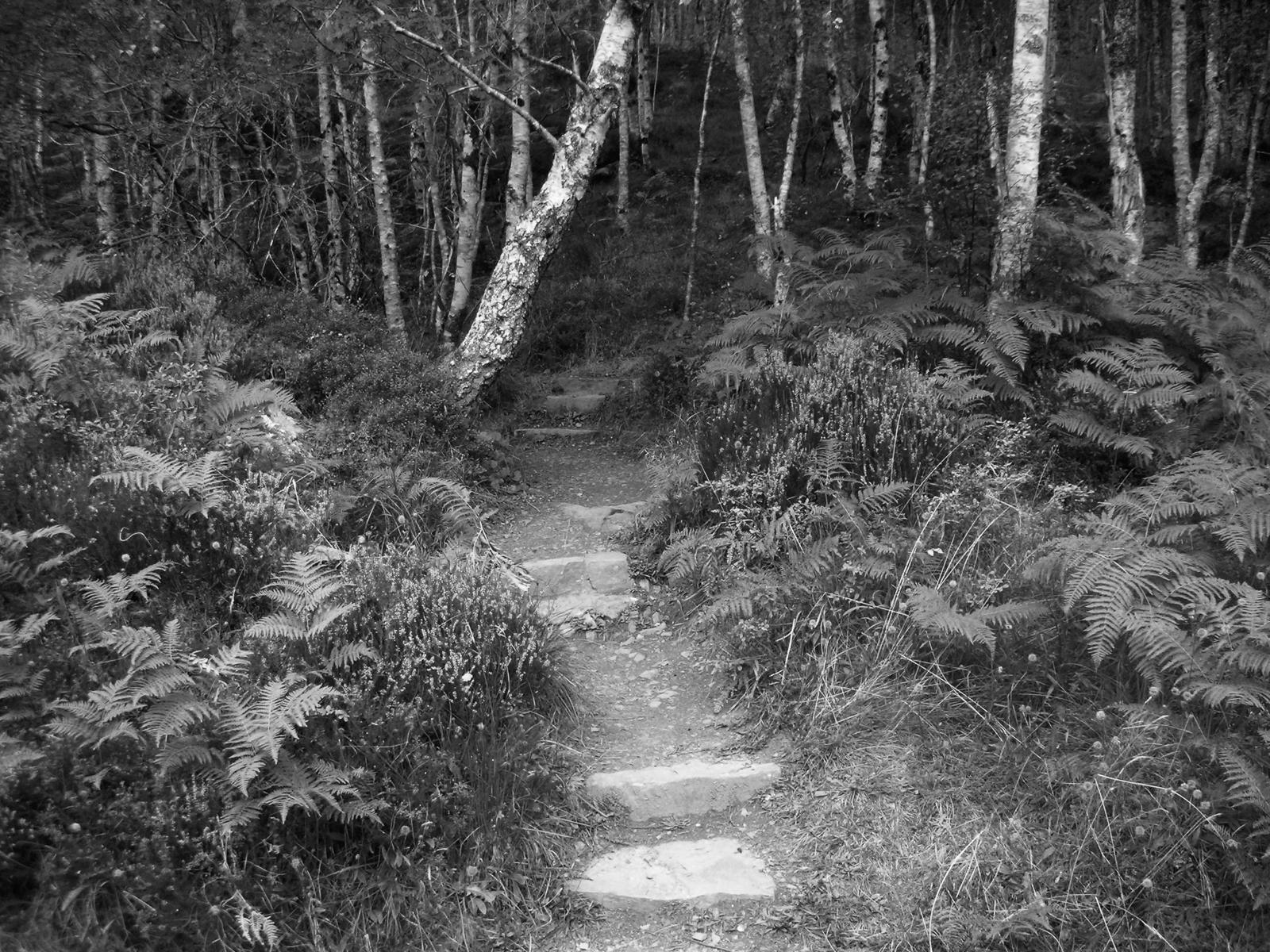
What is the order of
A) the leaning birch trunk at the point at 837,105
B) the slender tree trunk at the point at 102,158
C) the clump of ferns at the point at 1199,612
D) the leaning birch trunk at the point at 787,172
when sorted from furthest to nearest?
the leaning birch trunk at the point at 837,105
the slender tree trunk at the point at 102,158
the leaning birch trunk at the point at 787,172
the clump of ferns at the point at 1199,612

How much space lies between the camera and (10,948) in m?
2.95

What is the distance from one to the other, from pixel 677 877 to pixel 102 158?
12050 mm

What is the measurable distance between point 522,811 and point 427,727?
625 mm

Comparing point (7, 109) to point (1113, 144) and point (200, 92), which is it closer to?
point (200, 92)

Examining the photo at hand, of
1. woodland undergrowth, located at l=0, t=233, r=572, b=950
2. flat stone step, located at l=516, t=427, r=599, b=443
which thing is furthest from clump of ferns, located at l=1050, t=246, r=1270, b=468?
flat stone step, located at l=516, t=427, r=599, b=443

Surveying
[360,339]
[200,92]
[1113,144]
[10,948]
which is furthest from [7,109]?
[1113,144]

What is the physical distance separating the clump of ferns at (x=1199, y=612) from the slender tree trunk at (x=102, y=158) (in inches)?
403

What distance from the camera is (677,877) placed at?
3.95 m

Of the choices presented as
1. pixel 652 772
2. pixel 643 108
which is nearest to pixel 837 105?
pixel 643 108

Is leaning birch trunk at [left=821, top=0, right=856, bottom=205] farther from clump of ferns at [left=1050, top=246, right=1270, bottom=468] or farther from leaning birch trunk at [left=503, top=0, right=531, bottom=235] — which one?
clump of ferns at [left=1050, top=246, right=1270, bottom=468]

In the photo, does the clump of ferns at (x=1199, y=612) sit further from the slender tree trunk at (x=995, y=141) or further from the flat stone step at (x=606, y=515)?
the slender tree trunk at (x=995, y=141)

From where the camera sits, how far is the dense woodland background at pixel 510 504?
3.47 meters

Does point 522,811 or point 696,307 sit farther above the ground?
point 696,307

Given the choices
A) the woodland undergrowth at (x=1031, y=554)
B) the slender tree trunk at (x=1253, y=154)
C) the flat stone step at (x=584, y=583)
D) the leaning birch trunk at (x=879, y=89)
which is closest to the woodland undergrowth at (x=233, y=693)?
the flat stone step at (x=584, y=583)
